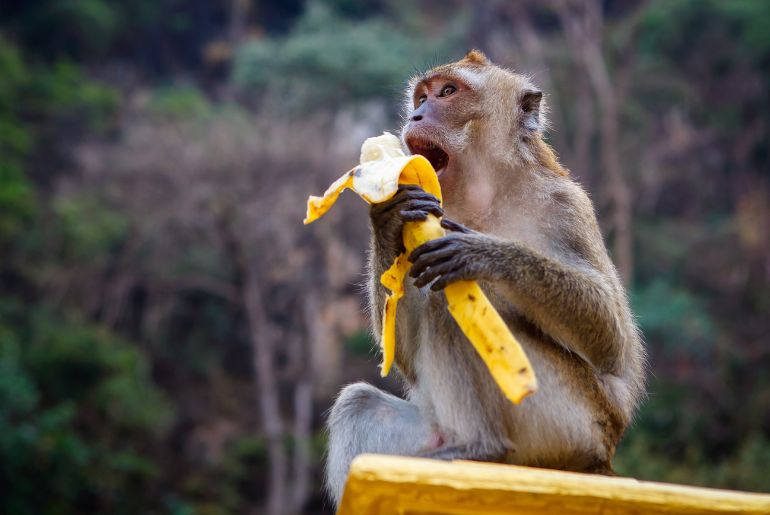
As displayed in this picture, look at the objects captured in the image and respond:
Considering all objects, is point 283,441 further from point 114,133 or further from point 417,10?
point 417,10

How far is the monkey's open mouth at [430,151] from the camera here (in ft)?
14.2

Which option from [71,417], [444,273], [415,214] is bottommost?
[71,417]

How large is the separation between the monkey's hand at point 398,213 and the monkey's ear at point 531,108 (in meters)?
0.94

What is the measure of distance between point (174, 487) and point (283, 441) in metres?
2.36

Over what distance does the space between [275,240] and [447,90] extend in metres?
16.8

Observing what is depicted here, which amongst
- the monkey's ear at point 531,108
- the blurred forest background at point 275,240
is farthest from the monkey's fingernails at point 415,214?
the blurred forest background at point 275,240

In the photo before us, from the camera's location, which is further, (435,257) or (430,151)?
(430,151)

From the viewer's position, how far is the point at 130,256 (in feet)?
75.1

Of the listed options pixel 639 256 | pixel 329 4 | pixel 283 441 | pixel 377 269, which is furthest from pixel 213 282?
pixel 377 269

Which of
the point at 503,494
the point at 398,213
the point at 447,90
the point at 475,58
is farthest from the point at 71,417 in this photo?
the point at 503,494

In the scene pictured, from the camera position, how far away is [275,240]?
69.3 feet

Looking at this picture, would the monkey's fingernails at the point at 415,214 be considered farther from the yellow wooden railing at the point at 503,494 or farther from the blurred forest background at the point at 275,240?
the blurred forest background at the point at 275,240

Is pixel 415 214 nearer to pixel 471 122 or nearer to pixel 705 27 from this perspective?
pixel 471 122

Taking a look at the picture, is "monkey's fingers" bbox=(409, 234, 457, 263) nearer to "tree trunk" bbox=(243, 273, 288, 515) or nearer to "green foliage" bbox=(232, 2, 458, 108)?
"tree trunk" bbox=(243, 273, 288, 515)
